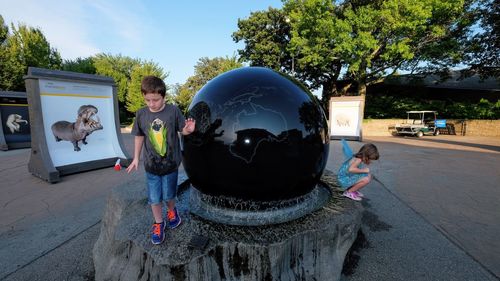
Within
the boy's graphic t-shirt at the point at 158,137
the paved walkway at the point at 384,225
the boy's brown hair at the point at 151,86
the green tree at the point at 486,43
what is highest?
the green tree at the point at 486,43

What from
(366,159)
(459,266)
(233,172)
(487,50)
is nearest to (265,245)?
(233,172)

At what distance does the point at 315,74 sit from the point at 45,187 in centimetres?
2847

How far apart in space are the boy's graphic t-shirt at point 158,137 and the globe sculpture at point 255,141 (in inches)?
14.2

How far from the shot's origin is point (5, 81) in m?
24.4

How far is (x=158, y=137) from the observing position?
2.49m

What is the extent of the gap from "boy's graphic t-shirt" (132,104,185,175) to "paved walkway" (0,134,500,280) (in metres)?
1.76

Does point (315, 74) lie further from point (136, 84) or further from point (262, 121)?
point (262, 121)

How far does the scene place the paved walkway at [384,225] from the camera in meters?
3.02

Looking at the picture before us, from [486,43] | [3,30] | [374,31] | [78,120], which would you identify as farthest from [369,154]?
[3,30]

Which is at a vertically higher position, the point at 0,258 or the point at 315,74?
the point at 315,74

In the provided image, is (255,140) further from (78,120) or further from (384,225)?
(78,120)

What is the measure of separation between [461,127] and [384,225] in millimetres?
24771

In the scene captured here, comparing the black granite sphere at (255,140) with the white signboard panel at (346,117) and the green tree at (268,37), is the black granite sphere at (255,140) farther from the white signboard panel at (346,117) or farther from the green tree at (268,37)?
the green tree at (268,37)

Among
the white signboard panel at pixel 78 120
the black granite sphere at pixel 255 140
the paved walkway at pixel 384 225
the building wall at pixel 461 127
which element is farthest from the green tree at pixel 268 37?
the black granite sphere at pixel 255 140
